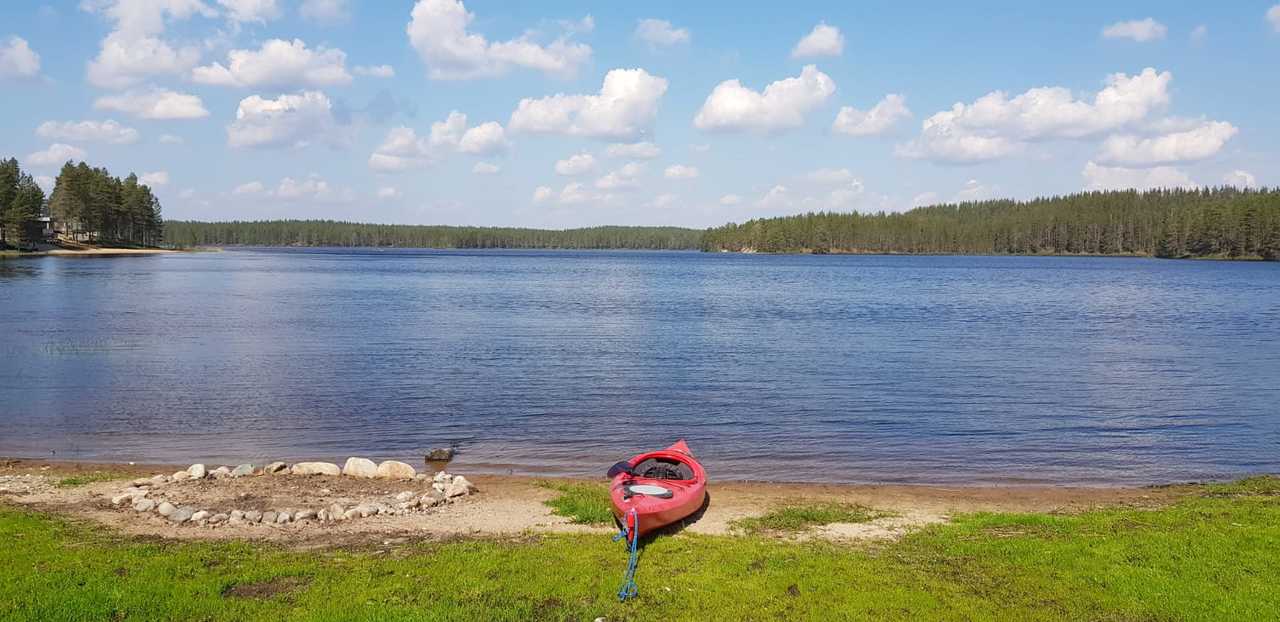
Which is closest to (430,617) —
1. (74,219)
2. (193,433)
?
(193,433)

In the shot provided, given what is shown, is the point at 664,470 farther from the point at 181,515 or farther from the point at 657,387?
the point at 657,387

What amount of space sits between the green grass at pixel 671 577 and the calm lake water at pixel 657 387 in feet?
25.9

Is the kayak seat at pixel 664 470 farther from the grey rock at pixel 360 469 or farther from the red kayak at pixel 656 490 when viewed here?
the grey rock at pixel 360 469

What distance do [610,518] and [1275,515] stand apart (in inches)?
436

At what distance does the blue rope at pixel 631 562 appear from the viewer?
1143 cm

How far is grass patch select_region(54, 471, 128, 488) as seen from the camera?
1814 centimetres

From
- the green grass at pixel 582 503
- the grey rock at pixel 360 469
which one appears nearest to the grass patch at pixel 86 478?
the grey rock at pixel 360 469

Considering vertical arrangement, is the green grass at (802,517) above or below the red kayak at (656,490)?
below

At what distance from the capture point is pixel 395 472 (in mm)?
19109

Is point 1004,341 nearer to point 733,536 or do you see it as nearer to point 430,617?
point 733,536

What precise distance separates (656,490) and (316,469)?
799 centimetres

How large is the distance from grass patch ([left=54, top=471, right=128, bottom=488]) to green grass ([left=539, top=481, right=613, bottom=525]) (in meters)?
9.06

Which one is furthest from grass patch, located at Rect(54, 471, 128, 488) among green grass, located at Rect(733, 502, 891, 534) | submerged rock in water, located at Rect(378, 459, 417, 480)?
green grass, located at Rect(733, 502, 891, 534)

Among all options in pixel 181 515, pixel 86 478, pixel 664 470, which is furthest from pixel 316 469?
pixel 664 470
